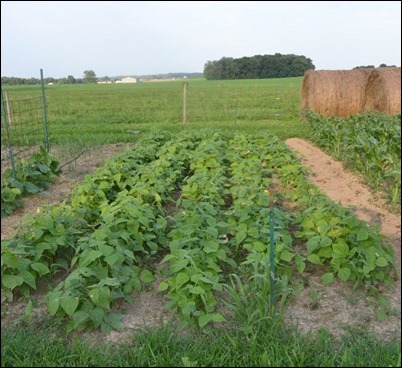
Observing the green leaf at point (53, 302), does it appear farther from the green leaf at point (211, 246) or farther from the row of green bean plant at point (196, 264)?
the green leaf at point (211, 246)

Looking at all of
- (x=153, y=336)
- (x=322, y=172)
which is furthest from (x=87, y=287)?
(x=322, y=172)

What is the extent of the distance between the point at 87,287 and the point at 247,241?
1275mm

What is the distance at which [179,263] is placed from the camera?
3.02m

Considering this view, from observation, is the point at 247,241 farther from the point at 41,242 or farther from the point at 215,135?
the point at 215,135

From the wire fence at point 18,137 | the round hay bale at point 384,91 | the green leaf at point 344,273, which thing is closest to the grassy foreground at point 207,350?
the green leaf at point 344,273

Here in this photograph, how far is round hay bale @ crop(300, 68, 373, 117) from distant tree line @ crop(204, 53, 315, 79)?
0.71 metres

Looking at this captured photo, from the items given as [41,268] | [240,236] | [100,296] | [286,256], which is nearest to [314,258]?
[286,256]

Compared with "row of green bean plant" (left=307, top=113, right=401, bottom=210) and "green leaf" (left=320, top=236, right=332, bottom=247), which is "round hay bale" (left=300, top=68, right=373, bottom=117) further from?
"green leaf" (left=320, top=236, right=332, bottom=247)

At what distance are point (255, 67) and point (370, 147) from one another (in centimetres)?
434

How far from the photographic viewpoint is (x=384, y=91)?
11.0 m

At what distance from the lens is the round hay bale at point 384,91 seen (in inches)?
420

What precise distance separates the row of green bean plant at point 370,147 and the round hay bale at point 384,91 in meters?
2.62

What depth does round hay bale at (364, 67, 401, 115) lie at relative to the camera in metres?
10.7

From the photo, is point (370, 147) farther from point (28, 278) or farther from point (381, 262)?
point (28, 278)
